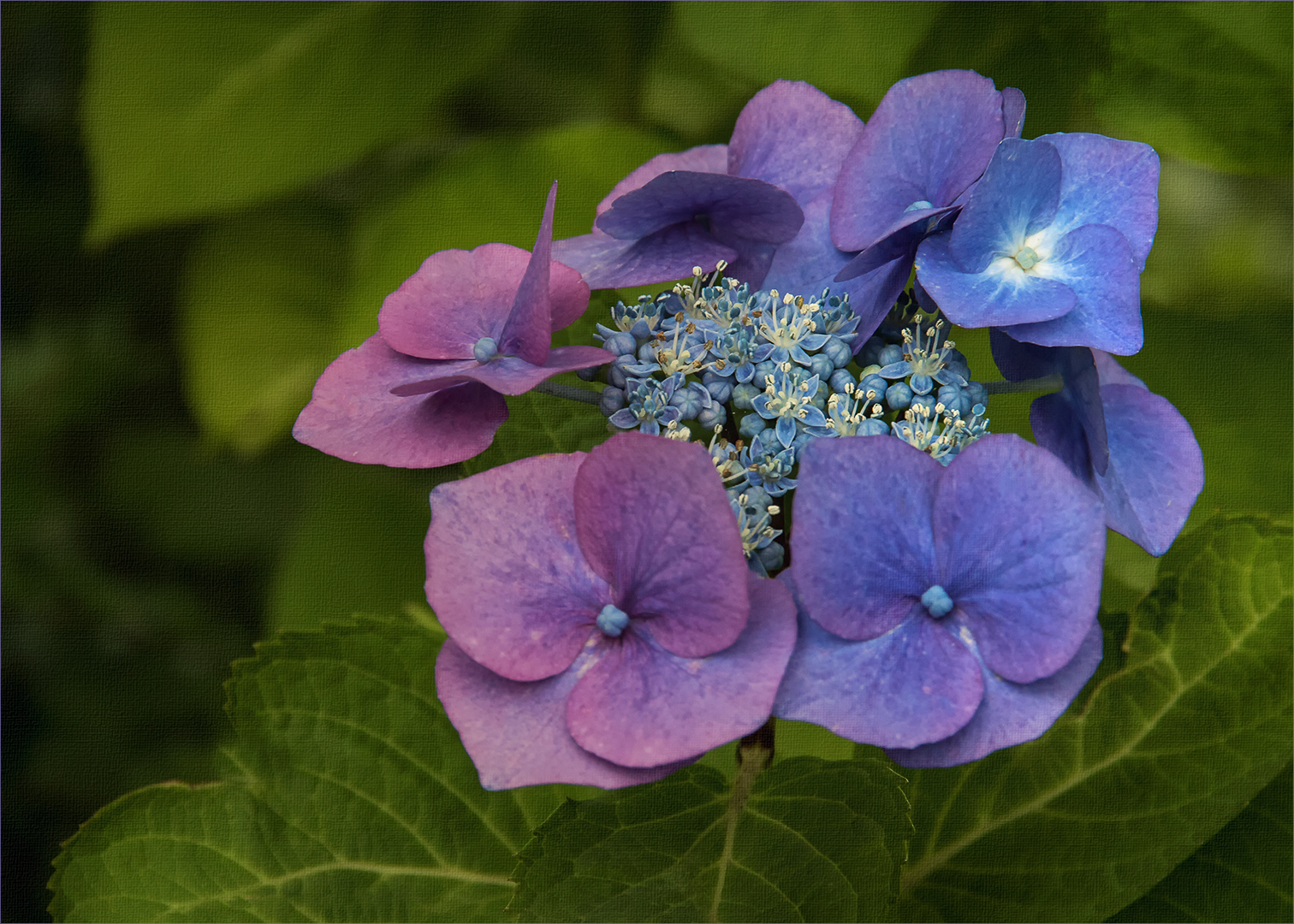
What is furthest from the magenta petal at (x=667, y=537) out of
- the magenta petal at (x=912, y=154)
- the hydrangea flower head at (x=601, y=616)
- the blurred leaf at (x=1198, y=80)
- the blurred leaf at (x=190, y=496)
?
the blurred leaf at (x=190, y=496)

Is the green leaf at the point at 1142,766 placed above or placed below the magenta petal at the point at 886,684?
below

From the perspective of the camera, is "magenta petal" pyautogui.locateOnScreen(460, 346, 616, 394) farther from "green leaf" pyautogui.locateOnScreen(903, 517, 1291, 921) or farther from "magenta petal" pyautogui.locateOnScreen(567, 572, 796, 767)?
"green leaf" pyautogui.locateOnScreen(903, 517, 1291, 921)

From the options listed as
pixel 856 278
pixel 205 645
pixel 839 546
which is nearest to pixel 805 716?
pixel 839 546

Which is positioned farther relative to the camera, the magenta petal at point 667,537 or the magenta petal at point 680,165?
the magenta petal at point 680,165

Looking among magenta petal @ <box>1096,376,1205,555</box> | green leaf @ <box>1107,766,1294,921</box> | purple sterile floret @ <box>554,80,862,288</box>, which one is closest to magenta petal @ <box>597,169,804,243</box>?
purple sterile floret @ <box>554,80,862,288</box>

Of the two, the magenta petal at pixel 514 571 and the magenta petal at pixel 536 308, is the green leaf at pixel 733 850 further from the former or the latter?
the magenta petal at pixel 536 308

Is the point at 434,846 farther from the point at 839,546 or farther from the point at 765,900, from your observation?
the point at 839,546

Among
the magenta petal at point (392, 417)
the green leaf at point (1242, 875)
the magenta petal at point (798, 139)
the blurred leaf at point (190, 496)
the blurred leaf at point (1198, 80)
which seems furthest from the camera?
the blurred leaf at point (190, 496)

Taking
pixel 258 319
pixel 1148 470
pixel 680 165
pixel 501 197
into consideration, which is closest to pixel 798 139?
pixel 680 165
